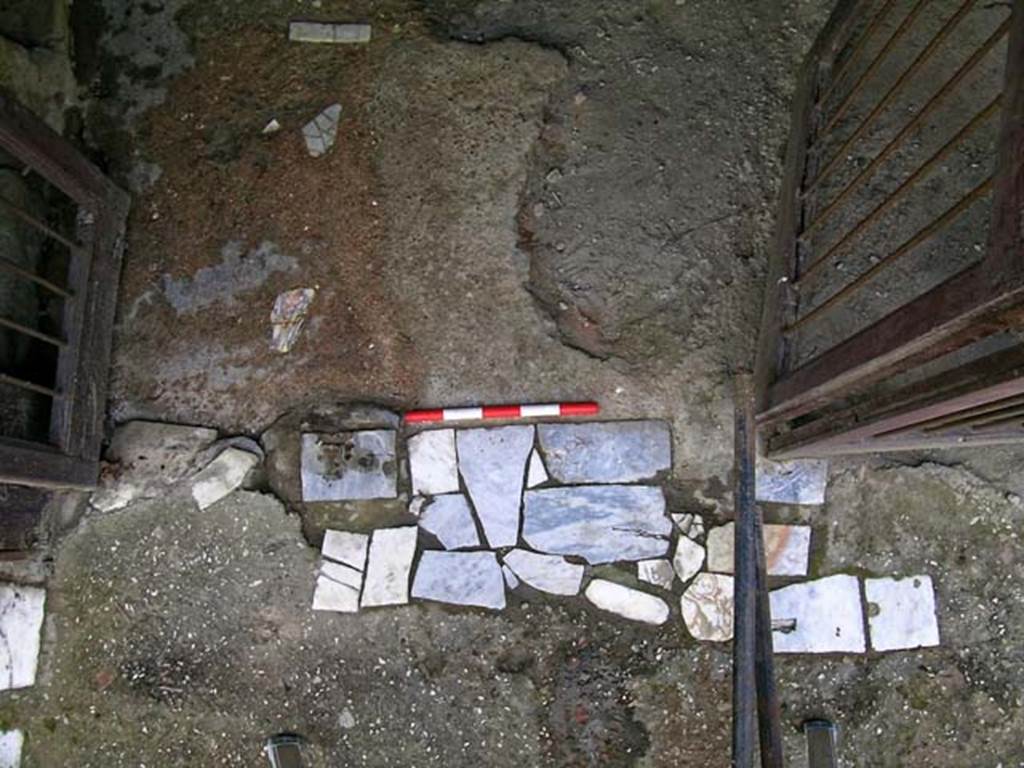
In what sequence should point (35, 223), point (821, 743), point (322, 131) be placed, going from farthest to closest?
point (322, 131), point (821, 743), point (35, 223)

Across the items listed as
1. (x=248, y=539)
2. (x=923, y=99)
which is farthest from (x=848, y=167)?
(x=248, y=539)

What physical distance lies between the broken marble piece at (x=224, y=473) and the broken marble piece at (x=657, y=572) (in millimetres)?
1575

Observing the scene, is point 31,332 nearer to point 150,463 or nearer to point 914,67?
point 150,463

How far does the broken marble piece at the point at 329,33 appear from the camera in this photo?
379cm

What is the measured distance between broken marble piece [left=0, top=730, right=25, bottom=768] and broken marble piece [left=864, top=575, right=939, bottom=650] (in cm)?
332

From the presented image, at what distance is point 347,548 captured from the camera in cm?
358

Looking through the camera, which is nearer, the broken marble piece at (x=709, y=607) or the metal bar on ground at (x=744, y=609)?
the metal bar on ground at (x=744, y=609)

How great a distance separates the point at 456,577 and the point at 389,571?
0.26 meters

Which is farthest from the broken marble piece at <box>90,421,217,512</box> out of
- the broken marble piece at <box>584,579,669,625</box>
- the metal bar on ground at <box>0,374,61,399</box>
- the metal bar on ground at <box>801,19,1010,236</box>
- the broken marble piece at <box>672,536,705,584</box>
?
the metal bar on ground at <box>801,19,1010,236</box>

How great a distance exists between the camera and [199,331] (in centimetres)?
369

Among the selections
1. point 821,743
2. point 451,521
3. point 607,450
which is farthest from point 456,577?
point 821,743

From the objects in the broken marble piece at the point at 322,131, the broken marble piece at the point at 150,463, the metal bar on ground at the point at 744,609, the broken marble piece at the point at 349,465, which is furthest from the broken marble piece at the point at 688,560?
the broken marble piece at the point at 322,131

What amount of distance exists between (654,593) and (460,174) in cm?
182

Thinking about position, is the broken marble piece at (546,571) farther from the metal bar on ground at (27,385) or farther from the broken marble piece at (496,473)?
the metal bar on ground at (27,385)
